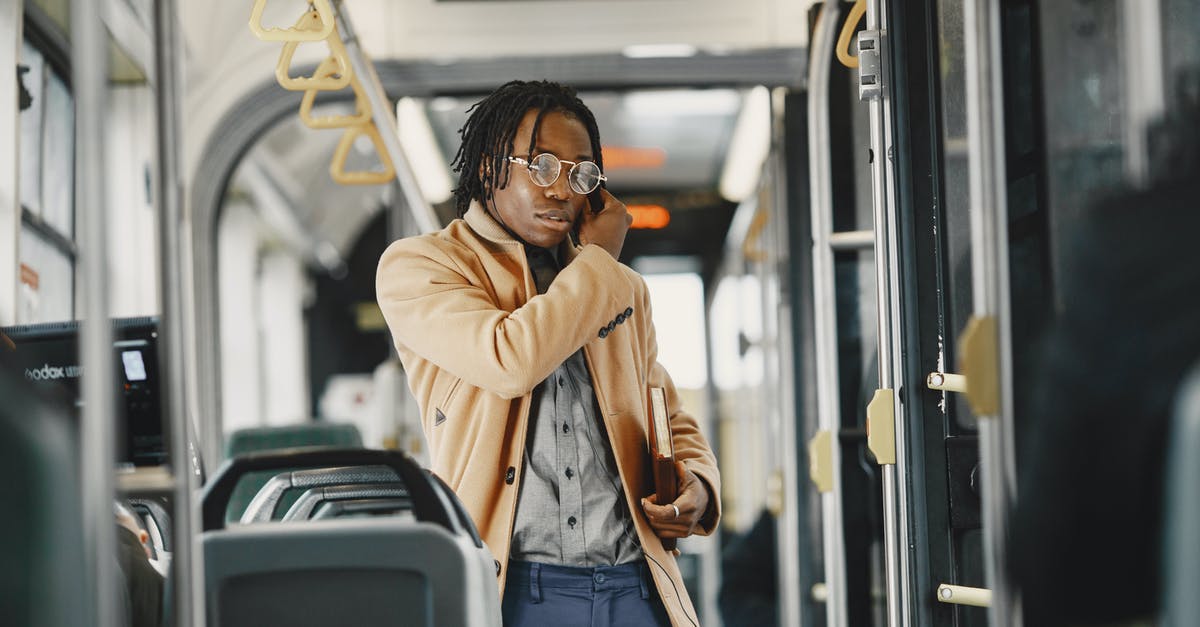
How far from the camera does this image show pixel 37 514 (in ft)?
4.74

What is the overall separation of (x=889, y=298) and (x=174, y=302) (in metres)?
1.53

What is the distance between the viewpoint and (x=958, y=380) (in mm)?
2621

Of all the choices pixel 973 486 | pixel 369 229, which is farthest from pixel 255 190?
pixel 973 486

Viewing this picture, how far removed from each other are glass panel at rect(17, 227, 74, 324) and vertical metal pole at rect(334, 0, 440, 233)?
1086 millimetres

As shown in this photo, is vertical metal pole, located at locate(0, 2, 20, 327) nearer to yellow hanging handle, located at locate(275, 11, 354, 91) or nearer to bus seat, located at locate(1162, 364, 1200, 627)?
yellow hanging handle, located at locate(275, 11, 354, 91)

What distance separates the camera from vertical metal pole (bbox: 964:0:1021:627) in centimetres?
167

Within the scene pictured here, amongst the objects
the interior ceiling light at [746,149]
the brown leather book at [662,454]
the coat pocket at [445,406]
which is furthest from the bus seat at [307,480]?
the interior ceiling light at [746,149]

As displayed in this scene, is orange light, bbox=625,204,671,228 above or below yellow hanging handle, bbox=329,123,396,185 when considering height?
above

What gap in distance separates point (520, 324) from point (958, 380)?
0.99 m

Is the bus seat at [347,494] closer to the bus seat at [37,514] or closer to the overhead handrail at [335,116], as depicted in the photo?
the bus seat at [37,514]

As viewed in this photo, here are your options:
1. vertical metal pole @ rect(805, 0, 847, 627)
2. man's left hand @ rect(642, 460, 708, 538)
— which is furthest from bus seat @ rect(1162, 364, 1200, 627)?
vertical metal pole @ rect(805, 0, 847, 627)

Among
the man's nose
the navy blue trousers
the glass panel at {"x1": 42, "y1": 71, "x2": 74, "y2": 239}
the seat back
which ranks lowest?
the navy blue trousers

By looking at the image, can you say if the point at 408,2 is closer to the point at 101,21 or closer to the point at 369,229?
the point at 101,21

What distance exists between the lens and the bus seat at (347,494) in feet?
8.74
